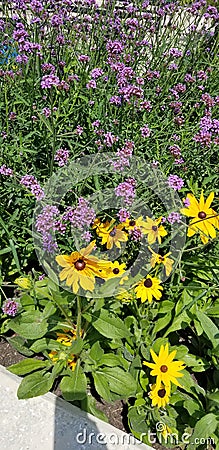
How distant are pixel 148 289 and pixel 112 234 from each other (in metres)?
0.27

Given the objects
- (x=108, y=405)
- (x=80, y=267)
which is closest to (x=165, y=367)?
(x=108, y=405)

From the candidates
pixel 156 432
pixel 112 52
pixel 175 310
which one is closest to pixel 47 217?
pixel 175 310

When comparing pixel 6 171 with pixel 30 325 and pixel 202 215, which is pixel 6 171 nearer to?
pixel 30 325

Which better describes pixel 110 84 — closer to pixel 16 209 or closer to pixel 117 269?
pixel 16 209

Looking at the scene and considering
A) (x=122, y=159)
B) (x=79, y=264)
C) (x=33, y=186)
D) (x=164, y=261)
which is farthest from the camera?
(x=164, y=261)

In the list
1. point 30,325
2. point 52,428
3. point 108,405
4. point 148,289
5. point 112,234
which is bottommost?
point 108,405

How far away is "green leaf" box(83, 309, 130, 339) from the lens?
185cm

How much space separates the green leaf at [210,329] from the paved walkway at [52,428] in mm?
466

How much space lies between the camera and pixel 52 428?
1793mm

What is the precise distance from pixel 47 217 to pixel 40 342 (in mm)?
555

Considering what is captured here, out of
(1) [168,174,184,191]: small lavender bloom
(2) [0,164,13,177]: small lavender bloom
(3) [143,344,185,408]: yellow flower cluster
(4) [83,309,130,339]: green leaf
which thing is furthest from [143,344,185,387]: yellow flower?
(2) [0,164,13,177]: small lavender bloom

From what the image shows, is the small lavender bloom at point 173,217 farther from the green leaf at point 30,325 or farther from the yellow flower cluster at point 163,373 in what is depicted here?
the green leaf at point 30,325

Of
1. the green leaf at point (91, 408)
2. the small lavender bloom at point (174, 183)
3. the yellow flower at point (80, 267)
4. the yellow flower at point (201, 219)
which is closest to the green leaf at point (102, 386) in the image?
the green leaf at point (91, 408)

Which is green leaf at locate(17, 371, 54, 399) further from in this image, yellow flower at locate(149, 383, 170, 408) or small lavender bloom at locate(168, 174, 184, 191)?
small lavender bloom at locate(168, 174, 184, 191)
